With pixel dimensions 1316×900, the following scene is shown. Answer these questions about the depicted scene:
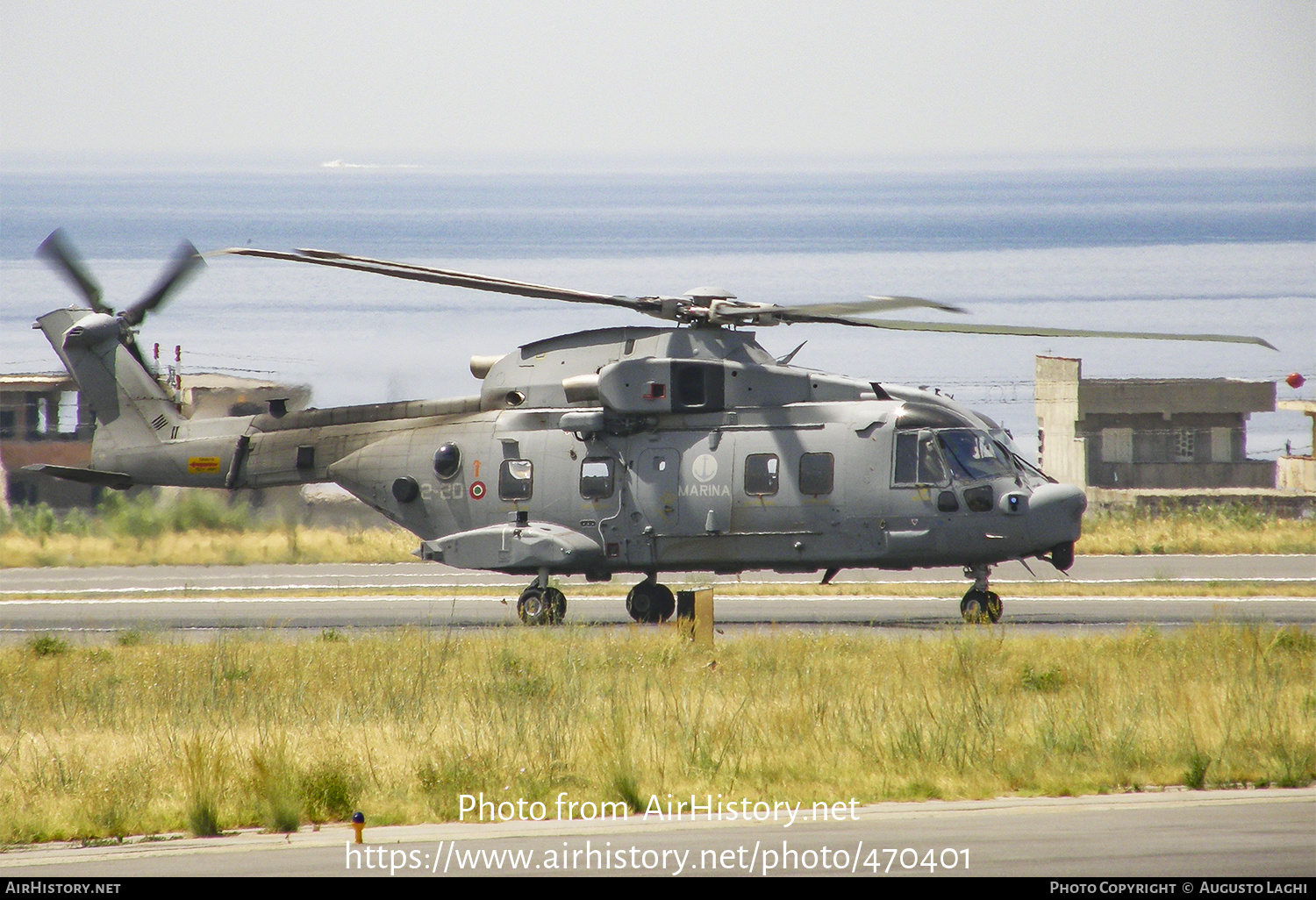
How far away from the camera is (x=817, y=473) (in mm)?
18656

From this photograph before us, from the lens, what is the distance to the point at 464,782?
1058 cm

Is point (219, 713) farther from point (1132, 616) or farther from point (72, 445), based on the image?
point (72, 445)

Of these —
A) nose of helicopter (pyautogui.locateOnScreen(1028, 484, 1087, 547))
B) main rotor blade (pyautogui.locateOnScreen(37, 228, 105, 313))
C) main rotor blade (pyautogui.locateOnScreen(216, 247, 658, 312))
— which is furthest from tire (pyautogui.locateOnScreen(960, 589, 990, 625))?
main rotor blade (pyautogui.locateOnScreen(37, 228, 105, 313))

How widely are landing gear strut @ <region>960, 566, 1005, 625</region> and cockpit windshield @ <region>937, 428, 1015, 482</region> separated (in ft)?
4.71

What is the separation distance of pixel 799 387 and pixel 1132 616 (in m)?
6.27

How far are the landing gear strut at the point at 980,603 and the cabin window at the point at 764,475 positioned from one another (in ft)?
9.60

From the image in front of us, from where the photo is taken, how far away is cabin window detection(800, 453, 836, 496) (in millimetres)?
18609

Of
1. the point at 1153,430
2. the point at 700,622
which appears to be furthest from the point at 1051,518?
the point at 1153,430

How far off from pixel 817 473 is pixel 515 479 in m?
4.37

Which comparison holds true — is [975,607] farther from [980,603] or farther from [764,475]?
[764,475]

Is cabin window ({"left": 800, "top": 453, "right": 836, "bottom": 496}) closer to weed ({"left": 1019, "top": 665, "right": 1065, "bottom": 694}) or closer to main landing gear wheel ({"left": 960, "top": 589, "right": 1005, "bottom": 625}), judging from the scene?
main landing gear wheel ({"left": 960, "top": 589, "right": 1005, "bottom": 625})

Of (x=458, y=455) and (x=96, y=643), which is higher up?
(x=458, y=455)

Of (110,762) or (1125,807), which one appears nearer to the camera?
(1125,807)
